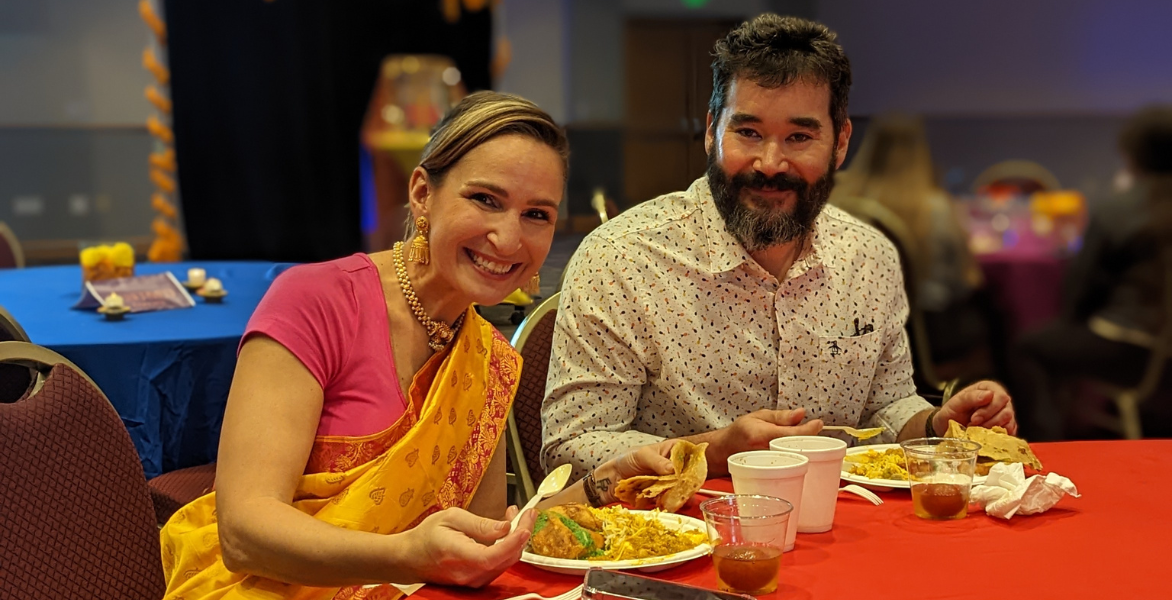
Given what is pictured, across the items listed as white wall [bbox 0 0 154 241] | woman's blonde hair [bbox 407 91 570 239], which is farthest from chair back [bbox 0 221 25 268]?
woman's blonde hair [bbox 407 91 570 239]

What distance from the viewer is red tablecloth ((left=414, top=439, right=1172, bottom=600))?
1.24 metres

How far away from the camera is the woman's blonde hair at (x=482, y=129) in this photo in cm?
156

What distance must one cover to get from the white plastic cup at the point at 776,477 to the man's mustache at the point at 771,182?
33.4 inches

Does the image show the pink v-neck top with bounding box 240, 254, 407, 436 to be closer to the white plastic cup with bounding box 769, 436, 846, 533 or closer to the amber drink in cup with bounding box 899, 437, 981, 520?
the white plastic cup with bounding box 769, 436, 846, 533

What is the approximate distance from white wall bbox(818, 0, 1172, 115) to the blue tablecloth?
6.32ft

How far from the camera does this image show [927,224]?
4121mm

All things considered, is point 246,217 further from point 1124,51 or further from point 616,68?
point 1124,51

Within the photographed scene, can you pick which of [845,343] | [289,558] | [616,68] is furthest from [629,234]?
[616,68]

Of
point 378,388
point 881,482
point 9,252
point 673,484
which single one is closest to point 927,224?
point 881,482

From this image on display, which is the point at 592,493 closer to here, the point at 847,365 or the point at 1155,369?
the point at 847,365

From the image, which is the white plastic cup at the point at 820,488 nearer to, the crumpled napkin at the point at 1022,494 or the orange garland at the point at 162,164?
the crumpled napkin at the point at 1022,494

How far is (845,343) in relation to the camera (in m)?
2.21

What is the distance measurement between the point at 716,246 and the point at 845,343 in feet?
1.12

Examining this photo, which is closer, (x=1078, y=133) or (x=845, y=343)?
(x=845, y=343)
